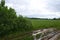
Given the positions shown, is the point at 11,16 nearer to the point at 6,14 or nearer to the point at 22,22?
the point at 6,14

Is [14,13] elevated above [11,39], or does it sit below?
above

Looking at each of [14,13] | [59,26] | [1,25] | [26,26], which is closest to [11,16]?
[14,13]

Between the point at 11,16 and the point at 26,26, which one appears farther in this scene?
the point at 26,26

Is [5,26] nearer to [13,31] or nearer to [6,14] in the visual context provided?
[6,14]

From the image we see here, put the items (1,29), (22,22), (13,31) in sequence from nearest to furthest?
(1,29) → (13,31) → (22,22)

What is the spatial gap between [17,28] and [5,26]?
581 cm

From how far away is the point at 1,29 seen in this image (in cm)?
2662

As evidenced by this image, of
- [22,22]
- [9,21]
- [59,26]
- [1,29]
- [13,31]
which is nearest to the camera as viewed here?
[1,29]

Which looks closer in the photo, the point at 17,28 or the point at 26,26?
the point at 17,28

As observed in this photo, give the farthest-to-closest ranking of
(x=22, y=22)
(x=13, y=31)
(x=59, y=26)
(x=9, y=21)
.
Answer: (x=59, y=26)
(x=22, y=22)
(x=13, y=31)
(x=9, y=21)

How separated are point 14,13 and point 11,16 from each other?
1528mm

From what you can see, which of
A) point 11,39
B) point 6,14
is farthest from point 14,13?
point 11,39

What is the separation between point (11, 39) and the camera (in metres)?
27.2

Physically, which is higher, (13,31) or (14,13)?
(14,13)
